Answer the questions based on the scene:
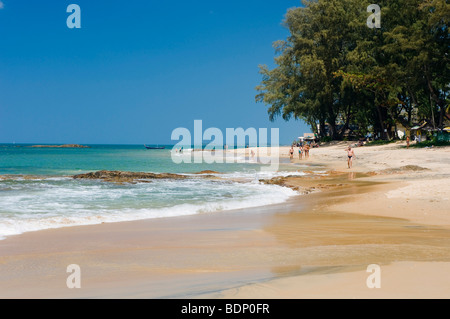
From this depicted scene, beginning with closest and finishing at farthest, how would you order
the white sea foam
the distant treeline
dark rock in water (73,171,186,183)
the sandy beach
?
the sandy beach < the white sea foam < dark rock in water (73,171,186,183) < the distant treeline

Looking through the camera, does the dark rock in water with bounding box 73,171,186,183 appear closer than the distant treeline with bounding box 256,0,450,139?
Yes

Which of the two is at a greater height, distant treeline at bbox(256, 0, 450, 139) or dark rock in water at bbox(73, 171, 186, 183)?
distant treeline at bbox(256, 0, 450, 139)

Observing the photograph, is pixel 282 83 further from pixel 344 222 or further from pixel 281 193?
pixel 344 222

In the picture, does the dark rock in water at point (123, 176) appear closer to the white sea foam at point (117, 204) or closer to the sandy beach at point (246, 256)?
the white sea foam at point (117, 204)

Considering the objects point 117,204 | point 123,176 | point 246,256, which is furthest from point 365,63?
point 246,256

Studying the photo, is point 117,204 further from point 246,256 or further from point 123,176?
point 123,176

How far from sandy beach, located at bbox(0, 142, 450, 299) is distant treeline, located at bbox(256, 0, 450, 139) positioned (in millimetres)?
33943

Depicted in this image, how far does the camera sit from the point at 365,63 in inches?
1930

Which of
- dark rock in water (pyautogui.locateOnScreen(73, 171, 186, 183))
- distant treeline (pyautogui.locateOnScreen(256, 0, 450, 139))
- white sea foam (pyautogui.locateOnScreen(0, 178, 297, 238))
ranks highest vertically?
distant treeline (pyautogui.locateOnScreen(256, 0, 450, 139))

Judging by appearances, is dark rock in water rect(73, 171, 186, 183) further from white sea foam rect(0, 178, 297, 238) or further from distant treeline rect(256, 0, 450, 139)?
distant treeline rect(256, 0, 450, 139)

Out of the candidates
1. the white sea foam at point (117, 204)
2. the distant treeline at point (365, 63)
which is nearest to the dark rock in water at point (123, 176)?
the white sea foam at point (117, 204)

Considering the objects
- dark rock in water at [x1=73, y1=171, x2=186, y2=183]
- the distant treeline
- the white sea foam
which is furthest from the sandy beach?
the distant treeline

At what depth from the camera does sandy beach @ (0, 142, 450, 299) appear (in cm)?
396
